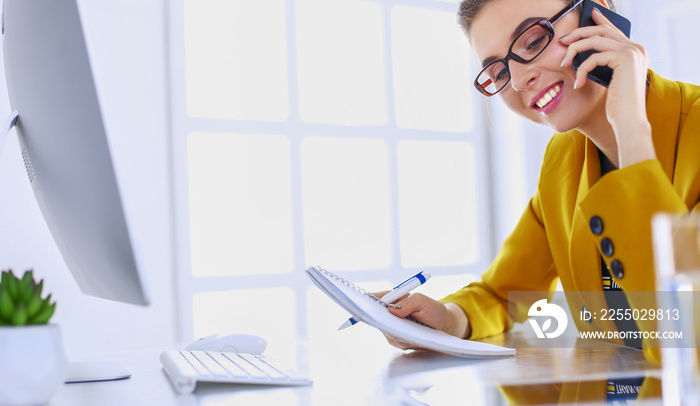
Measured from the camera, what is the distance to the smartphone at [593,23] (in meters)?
1.10

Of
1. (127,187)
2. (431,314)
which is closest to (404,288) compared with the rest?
(431,314)

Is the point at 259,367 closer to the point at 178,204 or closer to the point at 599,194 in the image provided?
the point at 599,194

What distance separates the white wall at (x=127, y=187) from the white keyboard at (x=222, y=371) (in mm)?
1717

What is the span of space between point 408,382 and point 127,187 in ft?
6.96

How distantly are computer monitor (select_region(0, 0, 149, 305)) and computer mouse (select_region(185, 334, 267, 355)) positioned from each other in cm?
22

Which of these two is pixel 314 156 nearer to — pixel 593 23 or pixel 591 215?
pixel 593 23

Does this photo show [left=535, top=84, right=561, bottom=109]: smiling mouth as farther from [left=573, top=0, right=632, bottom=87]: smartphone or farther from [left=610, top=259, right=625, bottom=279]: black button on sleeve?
[left=610, top=259, right=625, bottom=279]: black button on sleeve

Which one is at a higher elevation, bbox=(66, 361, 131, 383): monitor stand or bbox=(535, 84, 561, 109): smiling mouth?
bbox=(535, 84, 561, 109): smiling mouth

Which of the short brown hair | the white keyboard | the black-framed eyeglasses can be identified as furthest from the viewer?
the short brown hair

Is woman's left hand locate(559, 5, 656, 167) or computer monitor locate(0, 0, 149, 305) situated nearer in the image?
computer monitor locate(0, 0, 149, 305)

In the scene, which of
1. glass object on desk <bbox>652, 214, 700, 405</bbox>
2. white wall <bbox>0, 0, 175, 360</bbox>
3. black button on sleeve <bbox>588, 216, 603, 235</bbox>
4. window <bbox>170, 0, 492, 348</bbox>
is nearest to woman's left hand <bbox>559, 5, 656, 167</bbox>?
black button on sleeve <bbox>588, 216, 603, 235</bbox>

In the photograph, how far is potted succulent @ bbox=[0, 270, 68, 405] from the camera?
56 cm

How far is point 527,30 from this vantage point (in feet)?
3.85

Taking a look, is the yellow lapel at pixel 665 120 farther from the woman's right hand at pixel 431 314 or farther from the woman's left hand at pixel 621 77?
the woman's right hand at pixel 431 314
